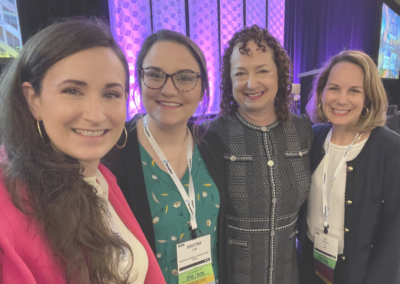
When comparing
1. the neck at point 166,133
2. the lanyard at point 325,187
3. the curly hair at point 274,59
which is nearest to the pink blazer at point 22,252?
the neck at point 166,133

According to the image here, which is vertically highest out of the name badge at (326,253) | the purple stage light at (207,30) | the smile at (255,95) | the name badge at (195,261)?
the purple stage light at (207,30)

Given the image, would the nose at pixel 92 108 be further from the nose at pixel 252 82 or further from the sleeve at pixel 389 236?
the sleeve at pixel 389 236

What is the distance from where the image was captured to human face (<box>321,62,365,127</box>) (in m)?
1.52

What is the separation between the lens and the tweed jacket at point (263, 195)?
1422 mm

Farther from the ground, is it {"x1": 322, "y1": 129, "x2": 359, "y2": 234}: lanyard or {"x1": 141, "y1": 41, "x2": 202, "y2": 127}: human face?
{"x1": 141, "y1": 41, "x2": 202, "y2": 127}: human face

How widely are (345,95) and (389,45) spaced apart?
20.9 ft

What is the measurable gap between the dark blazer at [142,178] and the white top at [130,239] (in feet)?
0.67

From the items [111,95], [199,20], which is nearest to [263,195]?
[111,95]

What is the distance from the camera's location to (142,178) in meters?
1.18

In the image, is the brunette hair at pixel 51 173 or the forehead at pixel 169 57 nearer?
the brunette hair at pixel 51 173

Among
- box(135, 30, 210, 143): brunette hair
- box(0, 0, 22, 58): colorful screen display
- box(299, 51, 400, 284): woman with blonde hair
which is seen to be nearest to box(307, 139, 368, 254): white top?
box(299, 51, 400, 284): woman with blonde hair

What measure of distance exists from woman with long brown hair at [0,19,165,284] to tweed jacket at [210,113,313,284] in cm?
86

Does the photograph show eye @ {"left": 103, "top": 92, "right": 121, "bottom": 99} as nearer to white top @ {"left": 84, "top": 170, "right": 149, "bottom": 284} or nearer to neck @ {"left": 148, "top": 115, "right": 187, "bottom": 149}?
white top @ {"left": 84, "top": 170, "right": 149, "bottom": 284}

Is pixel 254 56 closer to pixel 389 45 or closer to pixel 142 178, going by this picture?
pixel 142 178
